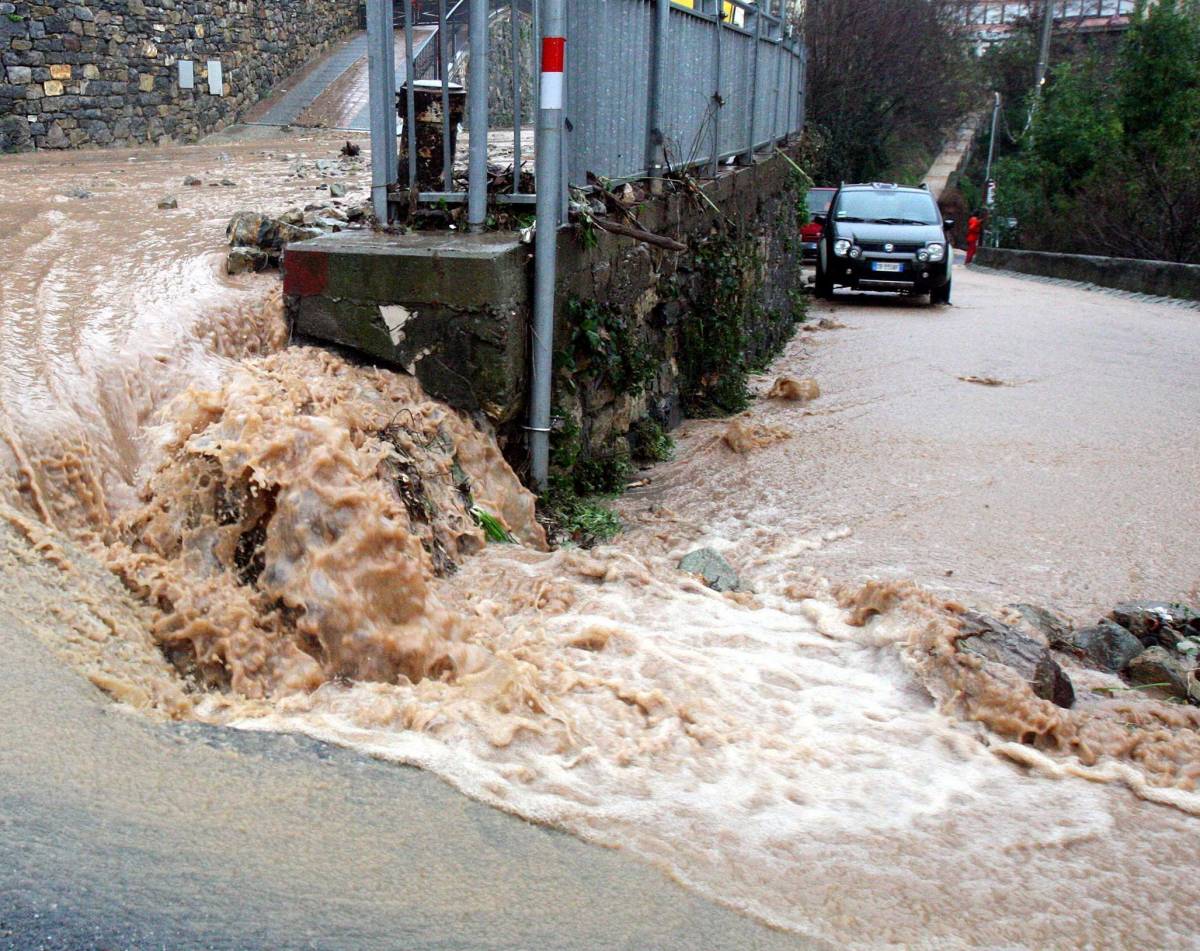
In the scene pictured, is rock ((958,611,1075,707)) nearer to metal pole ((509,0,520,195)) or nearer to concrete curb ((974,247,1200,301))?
metal pole ((509,0,520,195))

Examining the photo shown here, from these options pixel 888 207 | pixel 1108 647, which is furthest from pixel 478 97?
pixel 888 207

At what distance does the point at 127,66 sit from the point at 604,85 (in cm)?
1121

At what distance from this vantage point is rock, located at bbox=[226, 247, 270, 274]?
5730 millimetres

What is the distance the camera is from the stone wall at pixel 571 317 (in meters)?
5.07

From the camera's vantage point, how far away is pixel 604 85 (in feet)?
20.7

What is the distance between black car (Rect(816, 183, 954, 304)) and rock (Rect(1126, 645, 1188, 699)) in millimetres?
11716

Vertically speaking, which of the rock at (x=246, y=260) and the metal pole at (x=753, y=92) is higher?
the metal pole at (x=753, y=92)

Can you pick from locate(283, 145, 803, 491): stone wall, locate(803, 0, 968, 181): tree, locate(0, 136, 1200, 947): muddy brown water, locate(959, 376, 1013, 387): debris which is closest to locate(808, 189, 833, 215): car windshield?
locate(803, 0, 968, 181): tree

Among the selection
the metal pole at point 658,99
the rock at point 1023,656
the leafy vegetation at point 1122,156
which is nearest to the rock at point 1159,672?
the rock at point 1023,656

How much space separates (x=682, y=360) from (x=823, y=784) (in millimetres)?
5575

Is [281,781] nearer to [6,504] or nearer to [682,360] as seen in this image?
[6,504]

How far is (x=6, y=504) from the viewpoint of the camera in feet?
11.6

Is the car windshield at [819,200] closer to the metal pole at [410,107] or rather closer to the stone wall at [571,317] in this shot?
the stone wall at [571,317]

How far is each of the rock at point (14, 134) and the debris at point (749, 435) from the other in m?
9.17
